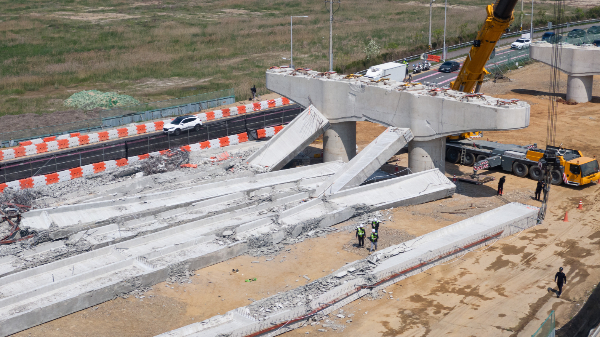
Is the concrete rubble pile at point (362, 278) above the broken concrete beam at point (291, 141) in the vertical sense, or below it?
below

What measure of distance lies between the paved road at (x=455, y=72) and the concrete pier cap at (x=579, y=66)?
1172 cm

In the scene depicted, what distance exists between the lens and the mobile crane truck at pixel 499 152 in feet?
132

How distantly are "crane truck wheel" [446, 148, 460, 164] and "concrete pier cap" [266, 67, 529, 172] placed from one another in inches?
212

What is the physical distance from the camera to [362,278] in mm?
27016

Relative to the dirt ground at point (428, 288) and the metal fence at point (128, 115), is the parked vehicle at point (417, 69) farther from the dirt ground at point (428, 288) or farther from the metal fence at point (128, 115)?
the dirt ground at point (428, 288)

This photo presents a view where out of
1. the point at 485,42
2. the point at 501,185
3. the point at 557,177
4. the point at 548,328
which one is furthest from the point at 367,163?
the point at 548,328

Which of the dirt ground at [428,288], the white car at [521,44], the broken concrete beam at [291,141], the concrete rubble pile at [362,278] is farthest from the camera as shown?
the white car at [521,44]

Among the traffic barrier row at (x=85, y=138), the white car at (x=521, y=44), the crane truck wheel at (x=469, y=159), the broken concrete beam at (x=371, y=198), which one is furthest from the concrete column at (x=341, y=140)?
the white car at (x=521, y=44)

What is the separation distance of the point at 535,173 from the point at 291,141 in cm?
1653

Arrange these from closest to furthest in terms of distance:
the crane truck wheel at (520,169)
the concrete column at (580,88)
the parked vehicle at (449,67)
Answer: the crane truck wheel at (520,169) → the concrete column at (580,88) → the parked vehicle at (449,67)

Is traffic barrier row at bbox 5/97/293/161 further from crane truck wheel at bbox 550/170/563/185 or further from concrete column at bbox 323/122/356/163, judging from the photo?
crane truck wheel at bbox 550/170/563/185

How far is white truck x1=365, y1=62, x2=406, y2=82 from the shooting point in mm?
70000

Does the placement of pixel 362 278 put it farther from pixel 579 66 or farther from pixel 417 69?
pixel 417 69

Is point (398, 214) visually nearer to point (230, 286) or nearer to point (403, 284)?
point (403, 284)
